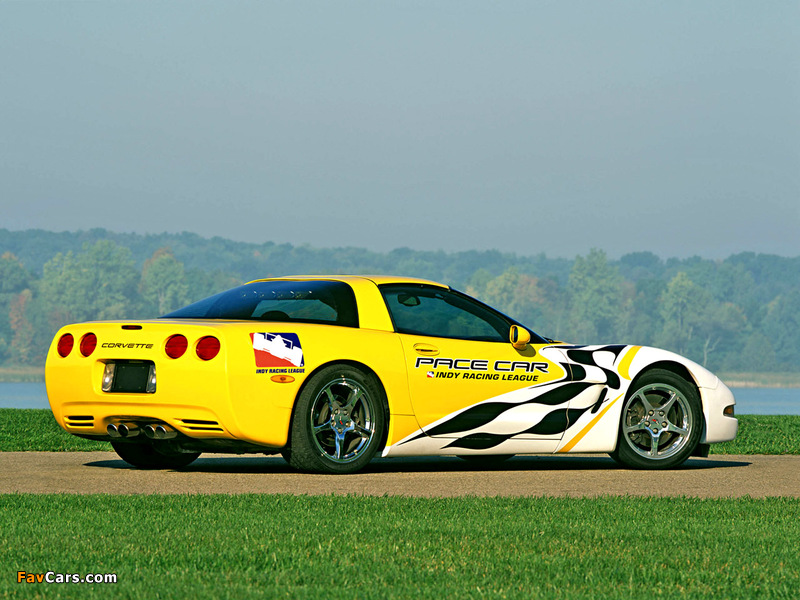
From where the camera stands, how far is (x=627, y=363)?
10430 millimetres

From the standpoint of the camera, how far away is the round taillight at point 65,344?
9414 mm

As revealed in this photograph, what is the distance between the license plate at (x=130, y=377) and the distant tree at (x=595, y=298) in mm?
172895

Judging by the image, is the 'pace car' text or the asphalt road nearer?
the asphalt road

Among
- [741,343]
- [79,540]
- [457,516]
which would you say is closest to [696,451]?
[457,516]

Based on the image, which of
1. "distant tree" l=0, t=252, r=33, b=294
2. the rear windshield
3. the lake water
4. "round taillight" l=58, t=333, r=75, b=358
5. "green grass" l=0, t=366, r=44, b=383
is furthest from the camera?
"distant tree" l=0, t=252, r=33, b=294

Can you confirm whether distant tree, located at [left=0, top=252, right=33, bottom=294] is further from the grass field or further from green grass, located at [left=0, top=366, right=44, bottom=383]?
the grass field

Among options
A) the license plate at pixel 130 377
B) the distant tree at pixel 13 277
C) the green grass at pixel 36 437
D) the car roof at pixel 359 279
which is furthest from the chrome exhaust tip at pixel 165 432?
the distant tree at pixel 13 277

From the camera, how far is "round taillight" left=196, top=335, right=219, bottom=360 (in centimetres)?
884

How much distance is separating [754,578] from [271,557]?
196 cm

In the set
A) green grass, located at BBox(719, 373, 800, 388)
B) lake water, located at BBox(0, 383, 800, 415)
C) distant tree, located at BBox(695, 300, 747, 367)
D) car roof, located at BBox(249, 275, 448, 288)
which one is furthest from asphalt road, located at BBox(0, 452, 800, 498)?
distant tree, located at BBox(695, 300, 747, 367)

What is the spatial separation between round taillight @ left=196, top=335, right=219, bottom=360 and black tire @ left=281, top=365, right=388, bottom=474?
2.25ft

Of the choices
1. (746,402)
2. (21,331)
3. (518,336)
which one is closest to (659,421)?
(518,336)

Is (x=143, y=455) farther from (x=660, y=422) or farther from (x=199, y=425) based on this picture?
(x=660, y=422)

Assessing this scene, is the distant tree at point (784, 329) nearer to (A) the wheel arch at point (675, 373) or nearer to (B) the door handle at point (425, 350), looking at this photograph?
(A) the wheel arch at point (675, 373)
